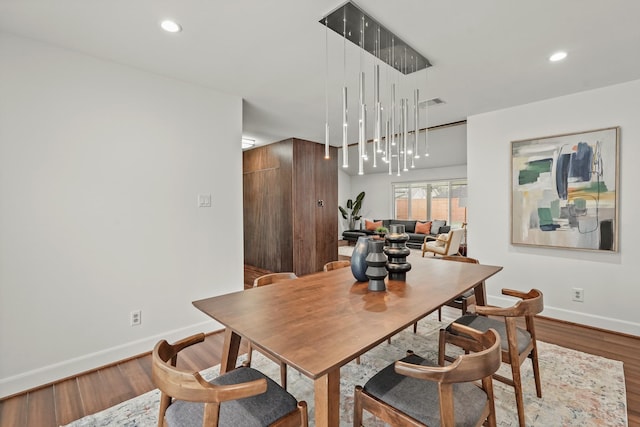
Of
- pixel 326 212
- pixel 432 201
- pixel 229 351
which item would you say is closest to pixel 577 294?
pixel 229 351

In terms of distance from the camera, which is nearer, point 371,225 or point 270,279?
point 270,279

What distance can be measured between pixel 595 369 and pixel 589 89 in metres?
2.53

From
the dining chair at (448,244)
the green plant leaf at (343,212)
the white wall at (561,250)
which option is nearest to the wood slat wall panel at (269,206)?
the white wall at (561,250)

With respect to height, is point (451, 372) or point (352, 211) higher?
point (352, 211)

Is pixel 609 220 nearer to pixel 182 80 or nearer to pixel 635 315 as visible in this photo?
pixel 635 315

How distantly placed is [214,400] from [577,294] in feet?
12.1

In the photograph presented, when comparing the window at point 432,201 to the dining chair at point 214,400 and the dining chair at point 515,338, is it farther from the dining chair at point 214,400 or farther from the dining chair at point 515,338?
the dining chair at point 214,400

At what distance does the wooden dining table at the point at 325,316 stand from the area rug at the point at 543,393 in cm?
70

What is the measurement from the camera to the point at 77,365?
7.20 ft

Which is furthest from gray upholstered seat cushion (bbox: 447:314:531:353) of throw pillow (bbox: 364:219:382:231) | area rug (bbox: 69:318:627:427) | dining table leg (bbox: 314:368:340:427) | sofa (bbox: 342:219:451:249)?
throw pillow (bbox: 364:219:382:231)

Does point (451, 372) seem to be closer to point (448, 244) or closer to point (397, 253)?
point (397, 253)

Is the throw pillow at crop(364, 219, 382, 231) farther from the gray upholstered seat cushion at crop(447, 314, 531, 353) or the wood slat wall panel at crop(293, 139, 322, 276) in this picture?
the gray upholstered seat cushion at crop(447, 314, 531, 353)

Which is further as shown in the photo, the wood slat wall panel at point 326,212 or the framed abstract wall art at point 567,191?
the wood slat wall panel at point 326,212

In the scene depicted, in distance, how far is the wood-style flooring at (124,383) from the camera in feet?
5.88
